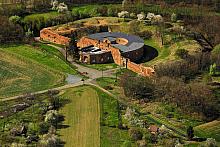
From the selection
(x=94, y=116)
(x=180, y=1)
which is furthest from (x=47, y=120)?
(x=180, y=1)

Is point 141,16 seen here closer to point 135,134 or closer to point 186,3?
point 186,3

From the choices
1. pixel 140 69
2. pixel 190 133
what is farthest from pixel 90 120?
pixel 140 69

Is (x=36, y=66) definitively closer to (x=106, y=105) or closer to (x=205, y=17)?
(x=106, y=105)

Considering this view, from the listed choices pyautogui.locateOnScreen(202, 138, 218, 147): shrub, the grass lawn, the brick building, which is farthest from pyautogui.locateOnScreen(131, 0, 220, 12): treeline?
pyautogui.locateOnScreen(202, 138, 218, 147): shrub

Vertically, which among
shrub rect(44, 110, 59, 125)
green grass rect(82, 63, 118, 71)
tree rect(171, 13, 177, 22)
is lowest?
shrub rect(44, 110, 59, 125)

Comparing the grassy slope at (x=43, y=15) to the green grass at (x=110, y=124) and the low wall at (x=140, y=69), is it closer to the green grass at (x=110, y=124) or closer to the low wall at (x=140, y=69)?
the low wall at (x=140, y=69)

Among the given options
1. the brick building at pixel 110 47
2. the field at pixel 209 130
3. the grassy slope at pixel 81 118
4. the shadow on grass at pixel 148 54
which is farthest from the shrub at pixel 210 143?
the shadow on grass at pixel 148 54

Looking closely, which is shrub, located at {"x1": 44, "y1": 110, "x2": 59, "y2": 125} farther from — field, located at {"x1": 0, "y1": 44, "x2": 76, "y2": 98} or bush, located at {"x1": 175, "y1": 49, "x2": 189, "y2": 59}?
bush, located at {"x1": 175, "y1": 49, "x2": 189, "y2": 59}
